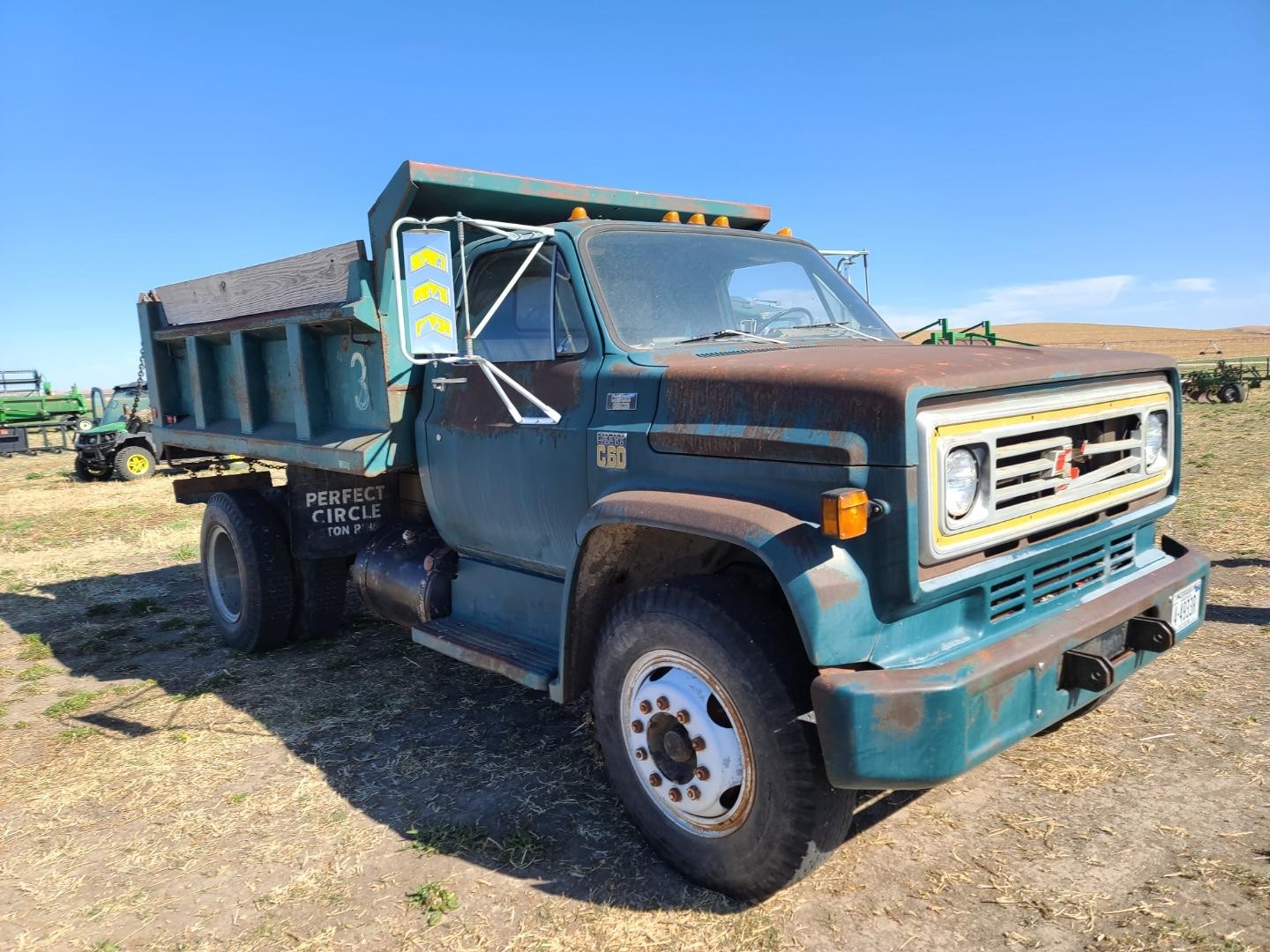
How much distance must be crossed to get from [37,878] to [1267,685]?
17.8ft

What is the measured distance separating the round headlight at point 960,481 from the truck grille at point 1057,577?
0.34 meters

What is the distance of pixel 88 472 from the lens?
55.6ft

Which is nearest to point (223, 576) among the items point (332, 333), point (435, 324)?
point (332, 333)

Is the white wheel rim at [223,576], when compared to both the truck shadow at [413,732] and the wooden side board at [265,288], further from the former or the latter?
the wooden side board at [265,288]

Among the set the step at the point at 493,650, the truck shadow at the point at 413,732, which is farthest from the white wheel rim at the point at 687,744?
the step at the point at 493,650

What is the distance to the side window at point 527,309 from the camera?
3.63 meters

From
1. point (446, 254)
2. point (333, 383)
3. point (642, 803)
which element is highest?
point (446, 254)

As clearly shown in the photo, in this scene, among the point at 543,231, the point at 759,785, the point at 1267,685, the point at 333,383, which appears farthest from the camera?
the point at 333,383

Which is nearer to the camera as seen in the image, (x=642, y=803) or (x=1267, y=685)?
(x=642, y=803)

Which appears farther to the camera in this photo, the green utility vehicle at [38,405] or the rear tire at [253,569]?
A: the green utility vehicle at [38,405]

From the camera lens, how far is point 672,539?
322cm

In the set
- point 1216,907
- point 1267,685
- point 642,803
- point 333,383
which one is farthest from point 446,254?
point 1267,685

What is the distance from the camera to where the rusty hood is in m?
2.47

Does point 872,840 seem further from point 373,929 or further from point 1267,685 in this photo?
point 1267,685
